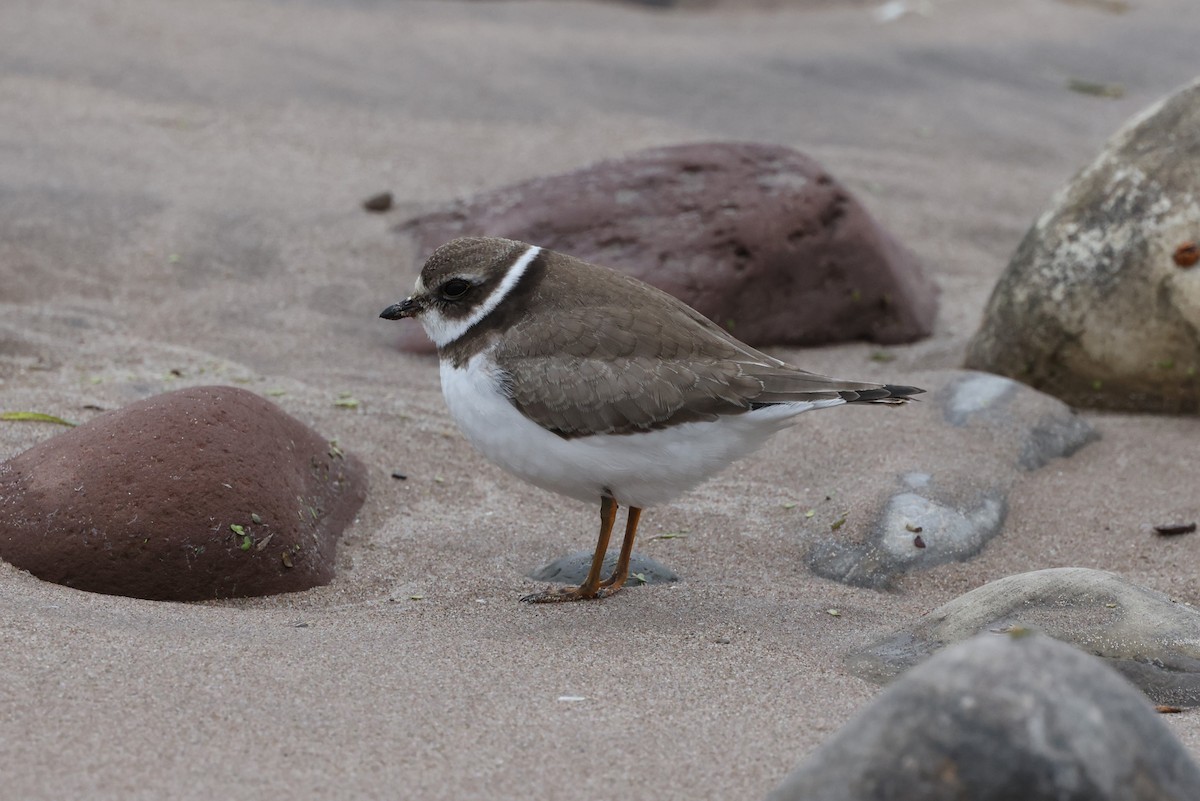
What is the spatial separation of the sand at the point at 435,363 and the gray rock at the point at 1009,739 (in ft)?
2.78

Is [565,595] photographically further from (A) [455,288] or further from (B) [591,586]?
(A) [455,288]

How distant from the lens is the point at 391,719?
3572 millimetres

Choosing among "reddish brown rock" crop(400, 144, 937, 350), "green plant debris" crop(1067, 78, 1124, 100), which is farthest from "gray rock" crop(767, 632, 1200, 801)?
"green plant debris" crop(1067, 78, 1124, 100)

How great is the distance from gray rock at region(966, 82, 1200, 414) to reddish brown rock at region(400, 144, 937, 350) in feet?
3.28

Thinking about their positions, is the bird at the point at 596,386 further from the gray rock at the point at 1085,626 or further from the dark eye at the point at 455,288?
the gray rock at the point at 1085,626

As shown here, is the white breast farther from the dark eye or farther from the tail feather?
the dark eye

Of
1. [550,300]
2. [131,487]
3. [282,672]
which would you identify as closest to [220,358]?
[131,487]

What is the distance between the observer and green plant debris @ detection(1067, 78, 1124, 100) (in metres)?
13.2

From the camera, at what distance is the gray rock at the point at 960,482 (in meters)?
5.20

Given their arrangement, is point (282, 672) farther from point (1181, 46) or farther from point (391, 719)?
point (1181, 46)

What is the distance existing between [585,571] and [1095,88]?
33.9 feet

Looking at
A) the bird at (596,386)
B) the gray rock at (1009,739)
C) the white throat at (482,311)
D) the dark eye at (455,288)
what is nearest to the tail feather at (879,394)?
the bird at (596,386)

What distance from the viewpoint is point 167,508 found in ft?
15.1

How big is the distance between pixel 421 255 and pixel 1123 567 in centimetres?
479
